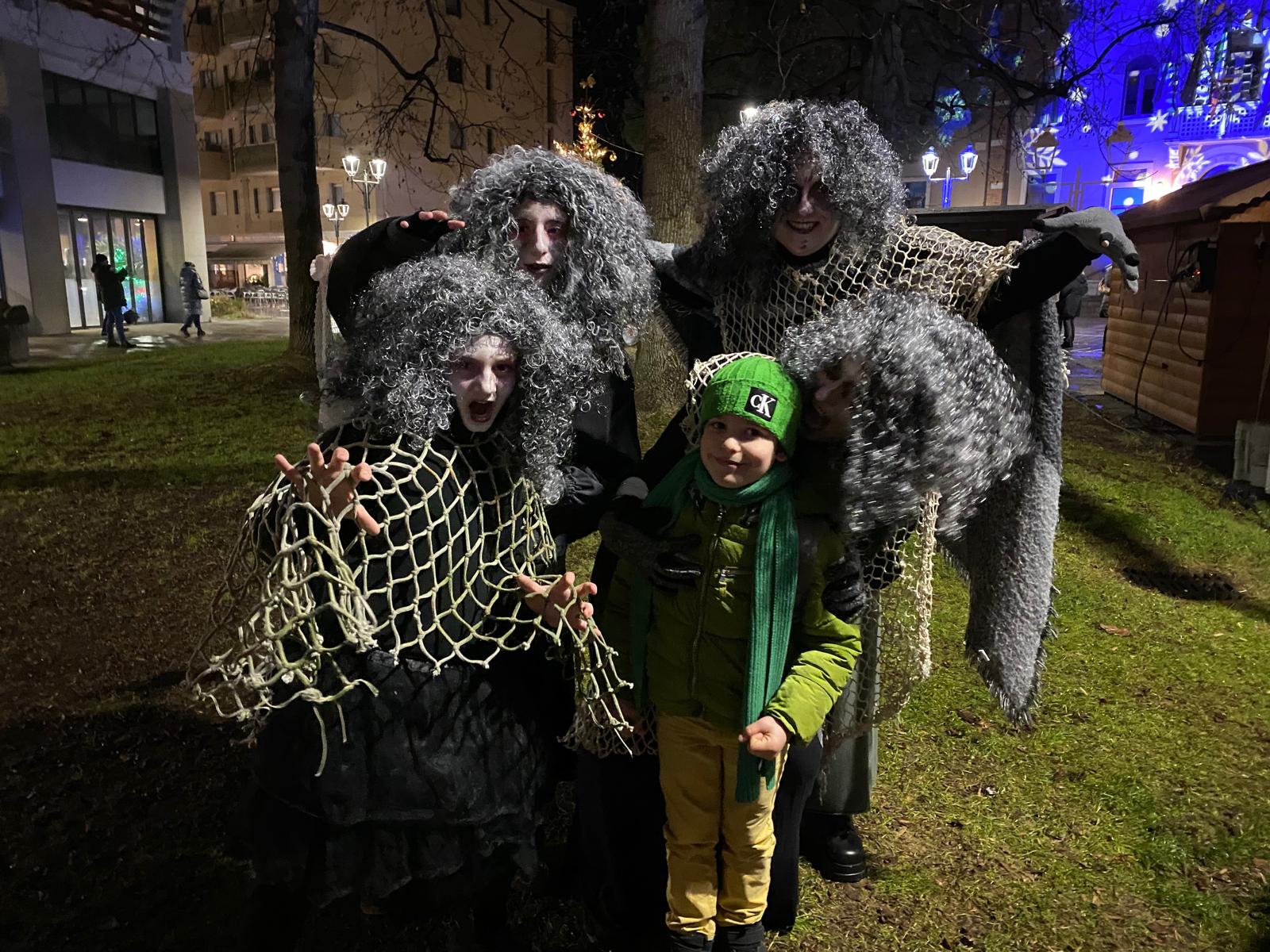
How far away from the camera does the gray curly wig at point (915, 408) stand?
153 centimetres

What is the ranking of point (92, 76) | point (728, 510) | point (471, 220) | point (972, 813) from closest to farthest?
point (728, 510) < point (471, 220) < point (972, 813) < point (92, 76)

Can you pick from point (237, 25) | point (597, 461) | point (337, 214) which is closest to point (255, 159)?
point (237, 25)

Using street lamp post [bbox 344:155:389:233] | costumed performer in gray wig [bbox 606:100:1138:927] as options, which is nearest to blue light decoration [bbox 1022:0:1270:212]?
street lamp post [bbox 344:155:389:233]

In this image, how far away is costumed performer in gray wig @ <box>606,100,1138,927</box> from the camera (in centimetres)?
199

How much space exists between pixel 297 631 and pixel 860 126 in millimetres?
1657

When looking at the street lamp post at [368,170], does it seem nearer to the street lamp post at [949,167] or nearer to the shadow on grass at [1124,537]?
the shadow on grass at [1124,537]

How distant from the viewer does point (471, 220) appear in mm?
1972

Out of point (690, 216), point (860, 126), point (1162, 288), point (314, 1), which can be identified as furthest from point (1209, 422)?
point (314, 1)

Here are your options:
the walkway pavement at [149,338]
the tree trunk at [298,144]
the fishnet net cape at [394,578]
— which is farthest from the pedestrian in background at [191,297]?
the fishnet net cape at [394,578]

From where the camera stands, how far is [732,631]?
178 cm

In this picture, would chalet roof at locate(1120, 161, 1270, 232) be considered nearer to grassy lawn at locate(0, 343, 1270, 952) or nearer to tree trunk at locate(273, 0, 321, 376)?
grassy lawn at locate(0, 343, 1270, 952)

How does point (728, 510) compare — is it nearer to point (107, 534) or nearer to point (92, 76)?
point (107, 534)

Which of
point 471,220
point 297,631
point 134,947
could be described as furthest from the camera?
point 134,947

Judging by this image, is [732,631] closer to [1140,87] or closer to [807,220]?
[807,220]
